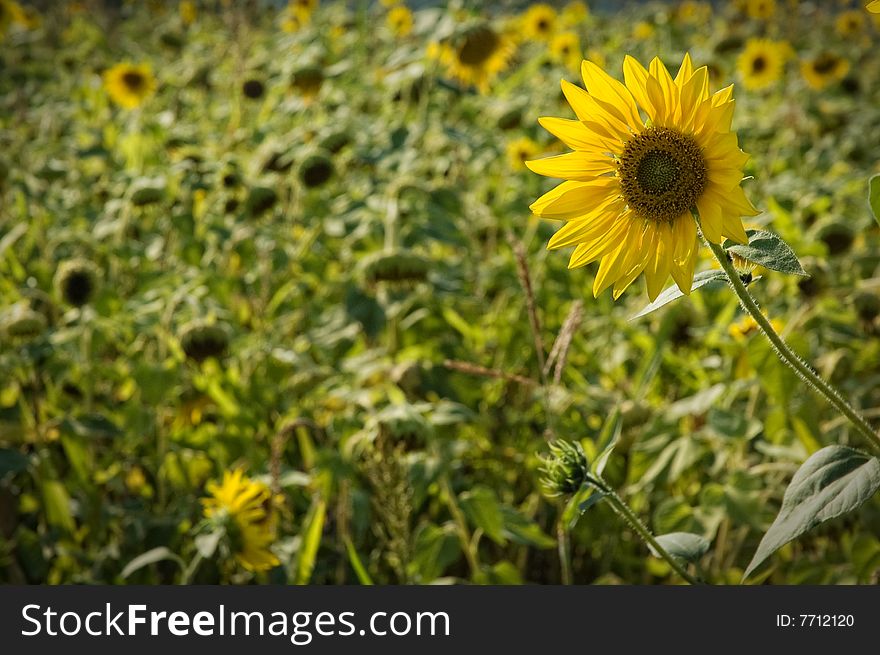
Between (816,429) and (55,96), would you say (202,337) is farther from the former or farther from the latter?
(55,96)

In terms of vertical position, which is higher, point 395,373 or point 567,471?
point 395,373

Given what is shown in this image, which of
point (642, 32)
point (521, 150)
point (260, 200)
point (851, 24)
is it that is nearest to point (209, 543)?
point (260, 200)

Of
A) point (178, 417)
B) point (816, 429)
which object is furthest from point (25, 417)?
point (816, 429)

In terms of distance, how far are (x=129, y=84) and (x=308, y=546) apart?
265 centimetres

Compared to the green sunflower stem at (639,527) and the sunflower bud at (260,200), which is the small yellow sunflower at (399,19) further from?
the green sunflower stem at (639,527)

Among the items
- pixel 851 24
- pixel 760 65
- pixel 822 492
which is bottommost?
pixel 822 492

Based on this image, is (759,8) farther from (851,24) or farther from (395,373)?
(395,373)

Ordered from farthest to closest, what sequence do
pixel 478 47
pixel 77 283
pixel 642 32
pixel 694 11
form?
pixel 694 11, pixel 642 32, pixel 478 47, pixel 77 283

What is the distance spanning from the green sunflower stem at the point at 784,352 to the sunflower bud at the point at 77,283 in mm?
1496

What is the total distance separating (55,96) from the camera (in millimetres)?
4496

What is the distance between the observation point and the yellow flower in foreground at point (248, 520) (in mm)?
1404

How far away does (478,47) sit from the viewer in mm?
2582

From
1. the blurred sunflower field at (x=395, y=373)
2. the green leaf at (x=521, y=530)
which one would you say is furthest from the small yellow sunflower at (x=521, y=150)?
the green leaf at (x=521, y=530)

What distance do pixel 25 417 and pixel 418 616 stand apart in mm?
1157
